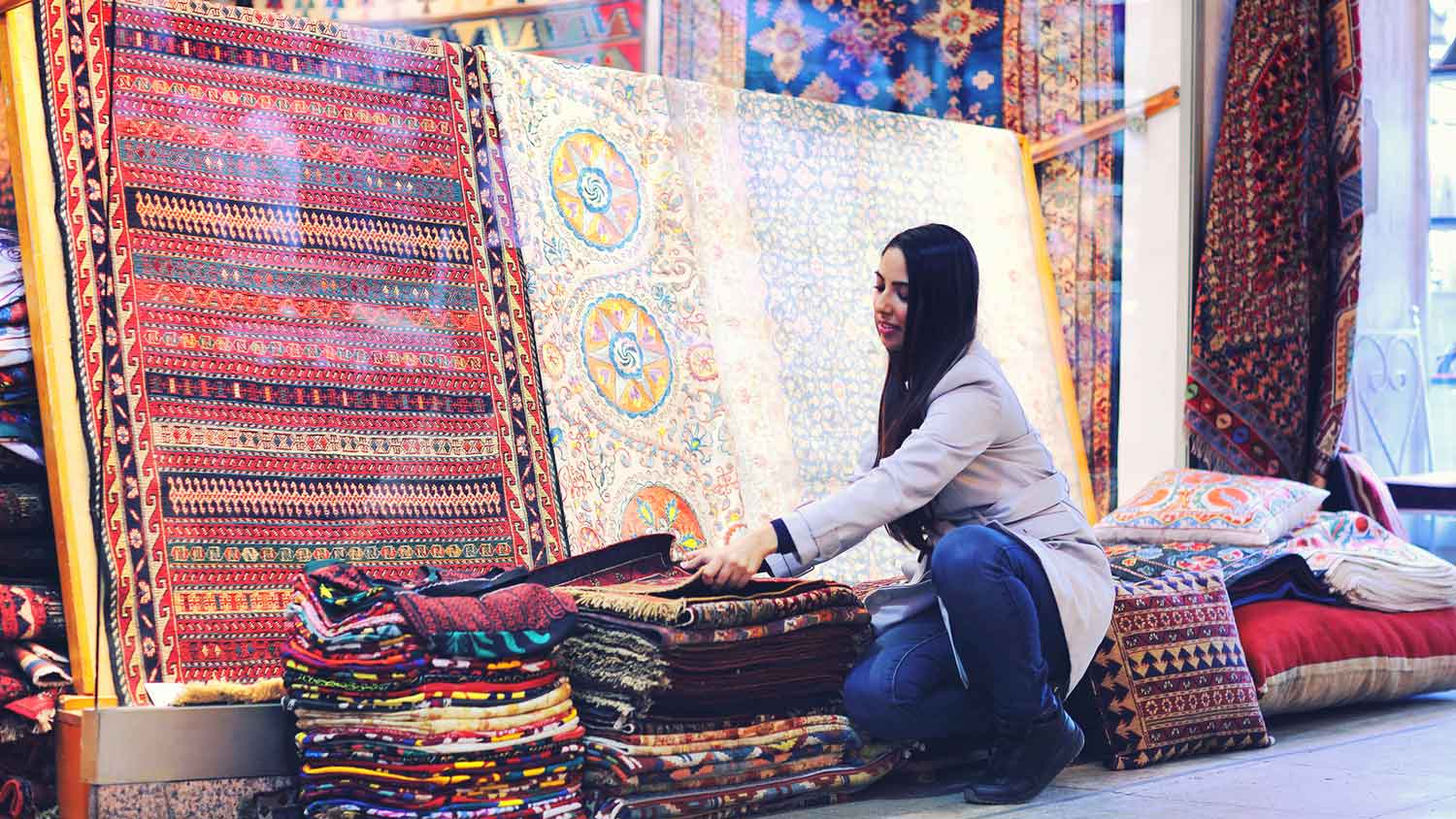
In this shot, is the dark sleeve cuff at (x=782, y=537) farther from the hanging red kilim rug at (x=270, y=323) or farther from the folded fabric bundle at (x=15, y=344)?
the folded fabric bundle at (x=15, y=344)

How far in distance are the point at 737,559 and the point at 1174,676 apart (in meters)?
0.97

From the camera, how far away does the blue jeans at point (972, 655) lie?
2289mm

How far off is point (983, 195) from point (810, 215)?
0.60 m

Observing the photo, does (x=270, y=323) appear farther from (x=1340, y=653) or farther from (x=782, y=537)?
(x=1340, y=653)

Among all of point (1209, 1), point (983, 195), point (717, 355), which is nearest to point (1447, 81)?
point (1209, 1)

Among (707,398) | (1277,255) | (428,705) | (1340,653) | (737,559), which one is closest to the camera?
(428,705)

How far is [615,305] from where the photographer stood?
11.2 ft

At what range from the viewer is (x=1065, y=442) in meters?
4.18

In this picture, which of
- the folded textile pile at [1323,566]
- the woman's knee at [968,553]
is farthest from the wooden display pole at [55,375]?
the folded textile pile at [1323,566]

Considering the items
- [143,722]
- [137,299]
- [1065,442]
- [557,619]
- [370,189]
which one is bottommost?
[143,722]

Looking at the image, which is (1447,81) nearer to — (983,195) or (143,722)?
(983,195)

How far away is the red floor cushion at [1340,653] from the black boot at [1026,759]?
2.74ft

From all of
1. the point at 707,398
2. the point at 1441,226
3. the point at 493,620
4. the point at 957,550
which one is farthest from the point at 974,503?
the point at 1441,226

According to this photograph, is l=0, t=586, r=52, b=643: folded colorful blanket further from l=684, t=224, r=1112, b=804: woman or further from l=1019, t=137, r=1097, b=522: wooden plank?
l=1019, t=137, r=1097, b=522: wooden plank
